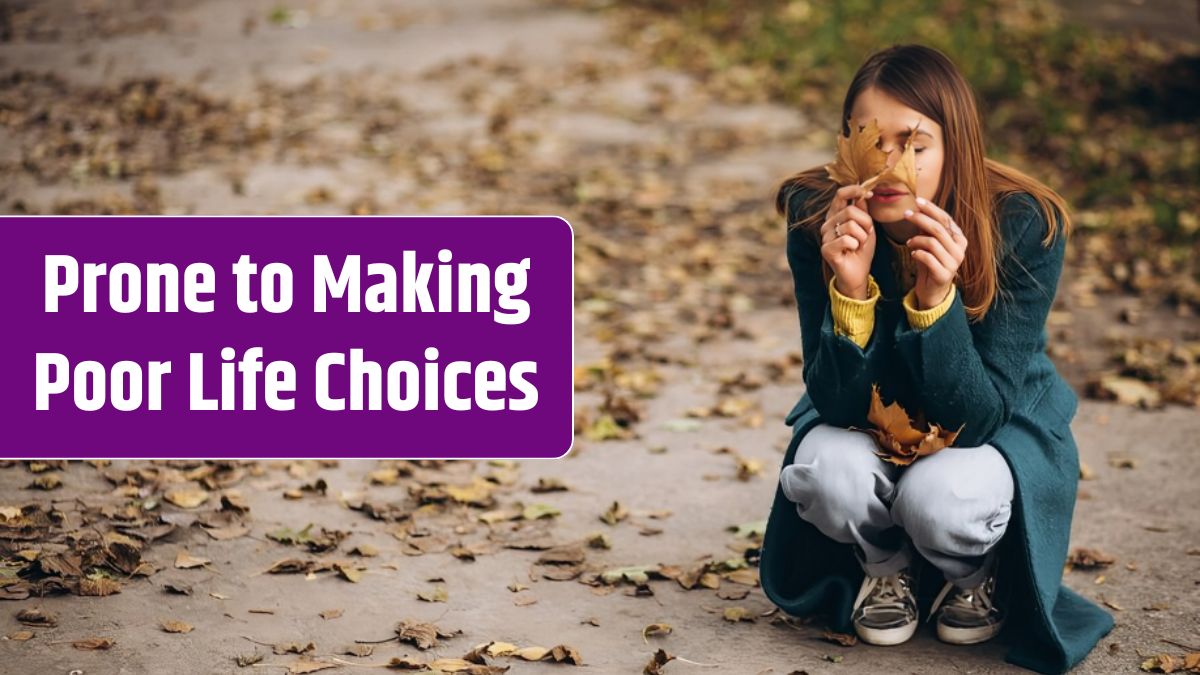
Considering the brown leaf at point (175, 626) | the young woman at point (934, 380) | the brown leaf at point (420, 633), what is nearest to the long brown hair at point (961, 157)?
the young woman at point (934, 380)

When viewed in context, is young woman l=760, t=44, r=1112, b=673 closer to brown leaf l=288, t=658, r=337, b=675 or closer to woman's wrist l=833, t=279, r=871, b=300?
woman's wrist l=833, t=279, r=871, b=300

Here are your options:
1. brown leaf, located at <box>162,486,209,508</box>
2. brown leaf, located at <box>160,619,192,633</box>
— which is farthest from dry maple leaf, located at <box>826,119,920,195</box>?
brown leaf, located at <box>162,486,209,508</box>

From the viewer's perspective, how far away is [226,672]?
3164 millimetres

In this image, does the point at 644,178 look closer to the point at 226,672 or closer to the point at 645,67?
the point at 645,67

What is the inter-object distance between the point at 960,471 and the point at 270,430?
6.17 feet

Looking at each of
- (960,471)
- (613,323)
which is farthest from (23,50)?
(960,471)

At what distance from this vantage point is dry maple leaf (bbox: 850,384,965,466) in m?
3.20

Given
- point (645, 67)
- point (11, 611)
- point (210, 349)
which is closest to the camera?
point (11, 611)

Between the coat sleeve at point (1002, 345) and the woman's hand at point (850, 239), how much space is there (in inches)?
6.6

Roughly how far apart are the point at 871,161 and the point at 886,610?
1168 millimetres

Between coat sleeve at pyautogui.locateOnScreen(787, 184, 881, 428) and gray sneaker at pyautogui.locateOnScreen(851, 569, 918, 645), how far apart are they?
45cm

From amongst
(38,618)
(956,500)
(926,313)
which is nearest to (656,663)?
(956,500)

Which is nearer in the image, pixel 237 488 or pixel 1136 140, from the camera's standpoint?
pixel 237 488

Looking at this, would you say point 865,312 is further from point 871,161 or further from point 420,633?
point 420,633
